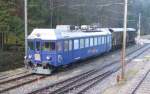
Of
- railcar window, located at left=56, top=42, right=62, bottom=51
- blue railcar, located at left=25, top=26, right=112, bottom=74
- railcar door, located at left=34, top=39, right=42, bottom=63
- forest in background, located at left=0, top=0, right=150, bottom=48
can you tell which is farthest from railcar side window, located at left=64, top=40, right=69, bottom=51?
forest in background, located at left=0, top=0, right=150, bottom=48

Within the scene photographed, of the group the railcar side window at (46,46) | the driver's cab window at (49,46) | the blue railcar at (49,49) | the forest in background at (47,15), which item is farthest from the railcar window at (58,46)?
the forest in background at (47,15)

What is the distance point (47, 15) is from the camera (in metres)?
46.7

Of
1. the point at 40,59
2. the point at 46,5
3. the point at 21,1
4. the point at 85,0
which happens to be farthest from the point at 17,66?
the point at 85,0

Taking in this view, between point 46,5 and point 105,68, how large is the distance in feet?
63.8

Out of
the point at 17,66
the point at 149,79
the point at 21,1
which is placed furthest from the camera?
the point at 21,1

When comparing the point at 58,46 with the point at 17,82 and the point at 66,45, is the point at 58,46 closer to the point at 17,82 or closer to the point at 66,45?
the point at 66,45

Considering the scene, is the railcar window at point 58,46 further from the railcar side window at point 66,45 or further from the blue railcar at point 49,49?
the railcar side window at point 66,45

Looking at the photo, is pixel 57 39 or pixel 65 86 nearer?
pixel 65 86

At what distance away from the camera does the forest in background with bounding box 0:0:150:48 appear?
119ft

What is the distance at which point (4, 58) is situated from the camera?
31094 millimetres

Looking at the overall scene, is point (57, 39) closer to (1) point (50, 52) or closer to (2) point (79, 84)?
(1) point (50, 52)

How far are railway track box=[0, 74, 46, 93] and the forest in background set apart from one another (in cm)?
1155

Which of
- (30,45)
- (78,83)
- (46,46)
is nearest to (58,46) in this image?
(46,46)

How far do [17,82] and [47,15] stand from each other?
24.9 metres
